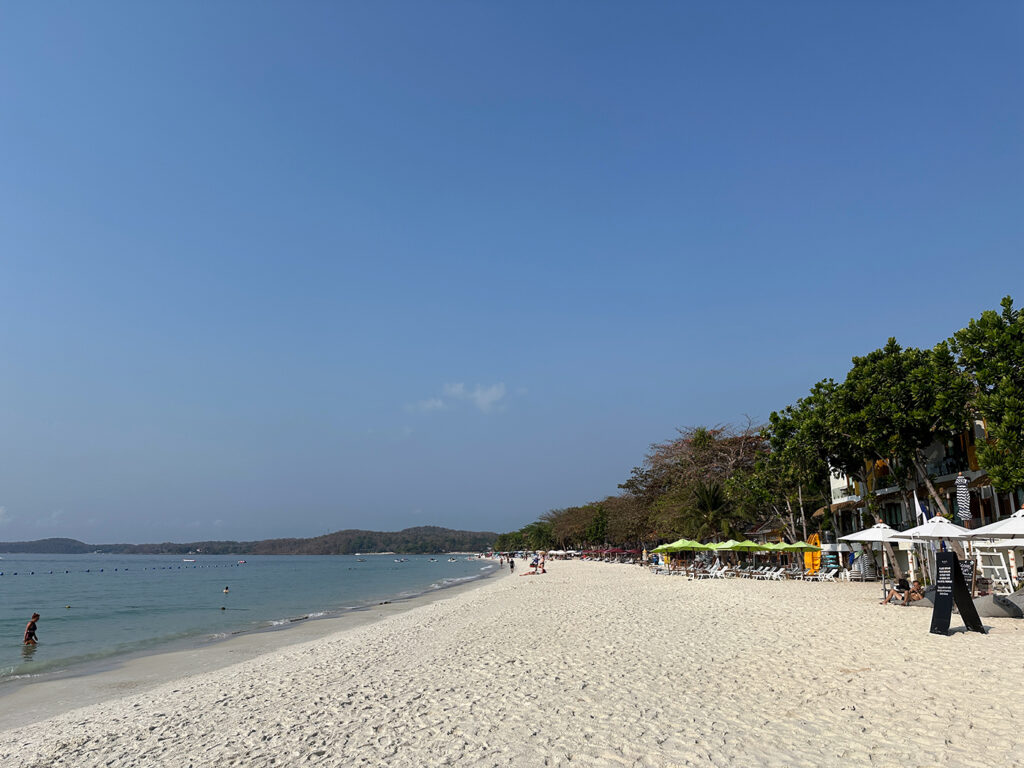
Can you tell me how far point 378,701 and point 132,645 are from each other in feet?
53.3

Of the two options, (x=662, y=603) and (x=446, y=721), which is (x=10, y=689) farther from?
(x=662, y=603)

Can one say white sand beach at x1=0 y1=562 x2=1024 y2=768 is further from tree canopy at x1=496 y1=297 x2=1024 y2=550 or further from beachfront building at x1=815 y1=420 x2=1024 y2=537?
beachfront building at x1=815 y1=420 x2=1024 y2=537

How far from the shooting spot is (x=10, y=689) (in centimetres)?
1355

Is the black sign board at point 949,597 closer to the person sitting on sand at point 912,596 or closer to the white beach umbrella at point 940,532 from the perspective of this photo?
the white beach umbrella at point 940,532

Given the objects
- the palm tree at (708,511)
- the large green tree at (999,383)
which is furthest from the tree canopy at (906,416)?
the palm tree at (708,511)

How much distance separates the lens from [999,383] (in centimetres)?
1662

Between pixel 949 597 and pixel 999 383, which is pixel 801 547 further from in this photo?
pixel 949 597

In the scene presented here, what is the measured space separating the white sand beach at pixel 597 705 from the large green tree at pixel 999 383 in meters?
4.47

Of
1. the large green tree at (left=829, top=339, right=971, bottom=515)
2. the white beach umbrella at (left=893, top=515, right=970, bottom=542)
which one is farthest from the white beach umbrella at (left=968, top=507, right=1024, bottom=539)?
the large green tree at (left=829, top=339, right=971, bottom=515)

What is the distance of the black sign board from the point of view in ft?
37.6

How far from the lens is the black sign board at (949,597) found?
1145cm

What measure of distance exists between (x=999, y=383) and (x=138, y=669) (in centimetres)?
2207

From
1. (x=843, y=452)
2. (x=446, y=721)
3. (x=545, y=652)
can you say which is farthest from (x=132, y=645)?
(x=843, y=452)

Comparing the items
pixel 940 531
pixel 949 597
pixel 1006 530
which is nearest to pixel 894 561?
pixel 940 531
